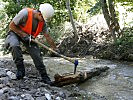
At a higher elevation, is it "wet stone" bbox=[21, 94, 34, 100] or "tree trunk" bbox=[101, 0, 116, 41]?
"tree trunk" bbox=[101, 0, 116, 41]

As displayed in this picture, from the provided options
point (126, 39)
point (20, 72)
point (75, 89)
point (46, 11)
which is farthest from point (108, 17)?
point (20, 72)

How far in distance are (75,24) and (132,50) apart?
4848mm

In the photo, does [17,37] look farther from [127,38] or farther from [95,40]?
[95,40]

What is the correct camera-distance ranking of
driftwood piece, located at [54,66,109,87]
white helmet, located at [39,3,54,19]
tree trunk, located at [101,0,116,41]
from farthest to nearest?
tree trunk, located at [101,0,116,41]
driftwood piece, located at [54,66,109,87]
white helmet, located at [39,3,54,19]

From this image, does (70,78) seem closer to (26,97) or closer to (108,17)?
(26,97)

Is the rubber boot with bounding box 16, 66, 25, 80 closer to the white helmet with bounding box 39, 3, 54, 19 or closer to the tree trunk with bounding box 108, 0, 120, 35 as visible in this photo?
the white helmet with bounding box 39, 3, 54, 19

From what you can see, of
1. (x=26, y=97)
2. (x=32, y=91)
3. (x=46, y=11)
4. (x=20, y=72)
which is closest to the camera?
(x=26, y=97)

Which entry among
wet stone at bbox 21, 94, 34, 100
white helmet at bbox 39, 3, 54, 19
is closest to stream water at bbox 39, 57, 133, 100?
wet stone at bbox 21, 94, 34, 100

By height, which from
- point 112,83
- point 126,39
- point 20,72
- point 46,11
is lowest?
point 112,83

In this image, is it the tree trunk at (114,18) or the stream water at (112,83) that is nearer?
the stream water at (112,83)

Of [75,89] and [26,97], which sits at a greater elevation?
[26,97]

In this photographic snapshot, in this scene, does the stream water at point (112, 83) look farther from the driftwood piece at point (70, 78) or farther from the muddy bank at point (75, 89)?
the driftwood piece at point (70, 78)

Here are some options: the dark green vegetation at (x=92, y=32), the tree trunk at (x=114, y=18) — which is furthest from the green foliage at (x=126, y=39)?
the tree trunk at (x=114, y=18)

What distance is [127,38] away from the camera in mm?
11688
